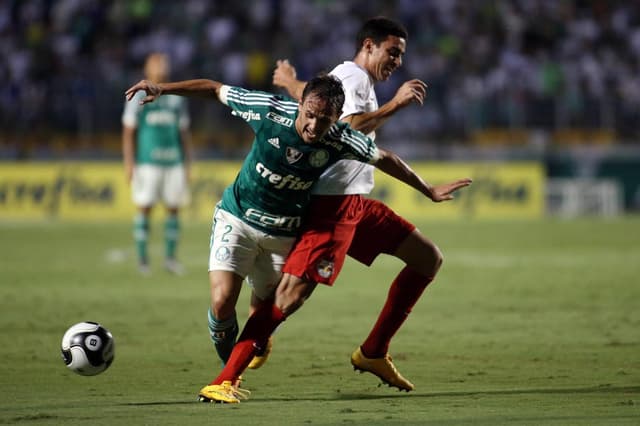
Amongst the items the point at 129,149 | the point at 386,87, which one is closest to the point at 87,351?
the point at 129,149

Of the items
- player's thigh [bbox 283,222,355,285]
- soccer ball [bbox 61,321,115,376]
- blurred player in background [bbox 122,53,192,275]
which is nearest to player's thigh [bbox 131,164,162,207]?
blurred player in background [bbox 122,53,192,275]

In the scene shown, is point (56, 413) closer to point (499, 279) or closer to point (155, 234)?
point (499, 279)

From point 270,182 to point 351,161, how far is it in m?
0.62

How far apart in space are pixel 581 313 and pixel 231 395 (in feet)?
18.1

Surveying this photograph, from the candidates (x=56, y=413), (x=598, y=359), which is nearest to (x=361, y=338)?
(x=598, y=359)

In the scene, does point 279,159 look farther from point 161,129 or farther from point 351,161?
point 161,129

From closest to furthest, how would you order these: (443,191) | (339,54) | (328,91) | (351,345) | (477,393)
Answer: (328,91) < (477,393) < (443,191) < (351,345) < (339,54)

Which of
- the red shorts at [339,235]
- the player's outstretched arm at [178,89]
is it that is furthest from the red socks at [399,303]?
the player's outstretched arm at [178,89]

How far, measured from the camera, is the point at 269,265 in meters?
7.08

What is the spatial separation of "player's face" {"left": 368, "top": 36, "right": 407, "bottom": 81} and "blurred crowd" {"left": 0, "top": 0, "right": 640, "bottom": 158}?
56.0 feet

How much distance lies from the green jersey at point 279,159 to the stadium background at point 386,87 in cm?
1759

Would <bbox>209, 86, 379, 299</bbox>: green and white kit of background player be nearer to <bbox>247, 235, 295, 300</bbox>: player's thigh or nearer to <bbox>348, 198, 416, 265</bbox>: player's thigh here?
<bbox>247, 235, 295, 300</bbox>: player's thigh

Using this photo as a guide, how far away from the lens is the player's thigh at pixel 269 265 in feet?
22.8

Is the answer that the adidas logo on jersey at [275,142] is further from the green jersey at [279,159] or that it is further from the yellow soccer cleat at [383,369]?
the yellow soccer cleat at [383,369]
